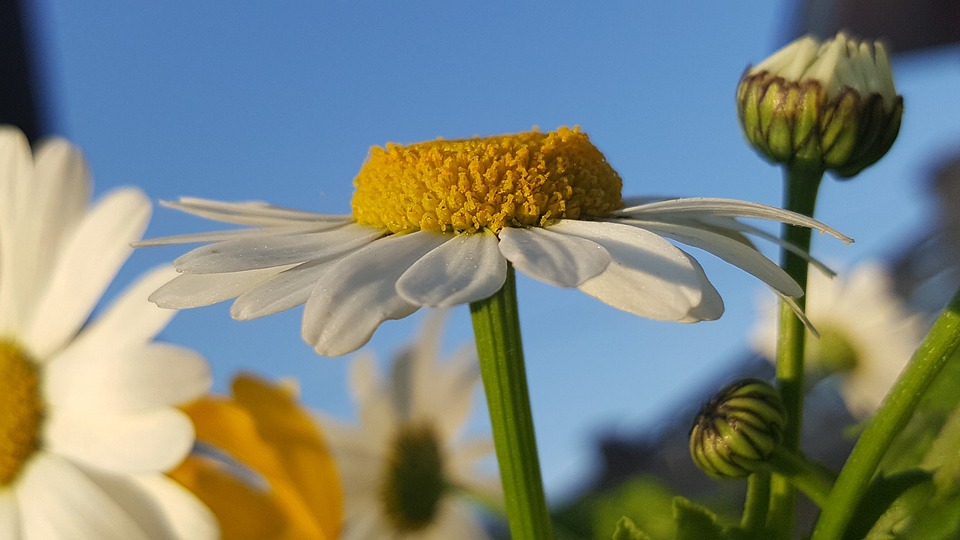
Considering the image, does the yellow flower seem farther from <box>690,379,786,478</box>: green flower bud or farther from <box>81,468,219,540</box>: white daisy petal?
<box>690,379,786,478</box>: green flower bud

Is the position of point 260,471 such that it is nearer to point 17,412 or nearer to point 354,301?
point 17,412

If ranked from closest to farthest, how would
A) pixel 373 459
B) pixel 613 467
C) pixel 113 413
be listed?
pixel 113 413 < pixel 373 459 < pixel 613 467

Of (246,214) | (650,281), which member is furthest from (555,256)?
(246,214)

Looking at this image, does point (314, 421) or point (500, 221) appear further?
point (314, 421)

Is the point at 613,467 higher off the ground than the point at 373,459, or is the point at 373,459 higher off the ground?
the point at 373,459

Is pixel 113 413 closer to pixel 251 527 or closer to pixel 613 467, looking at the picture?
pixel 251 527

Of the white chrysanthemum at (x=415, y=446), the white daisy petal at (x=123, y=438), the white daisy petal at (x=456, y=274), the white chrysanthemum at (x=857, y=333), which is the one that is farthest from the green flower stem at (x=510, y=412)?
the white chrysanthemum at (x=857, y=333)

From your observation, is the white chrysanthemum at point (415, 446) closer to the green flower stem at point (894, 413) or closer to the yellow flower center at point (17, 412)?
the yellow flower center at point (17, 412)

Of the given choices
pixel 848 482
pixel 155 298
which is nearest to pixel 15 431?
pixel 155 298
